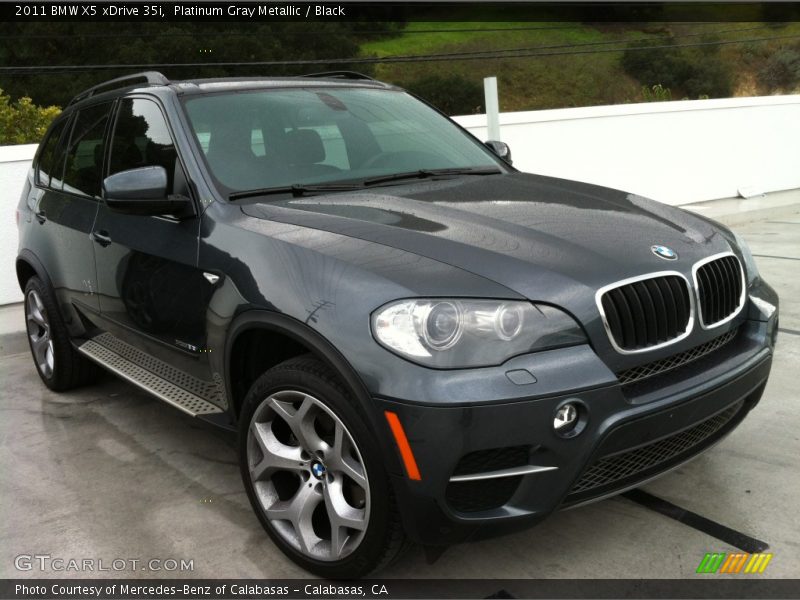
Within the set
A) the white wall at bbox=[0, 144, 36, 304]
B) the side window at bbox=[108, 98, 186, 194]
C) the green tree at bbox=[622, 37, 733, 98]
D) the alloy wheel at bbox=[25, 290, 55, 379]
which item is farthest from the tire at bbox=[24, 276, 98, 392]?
the green tree at bbox=[622, 37, 733, 98]

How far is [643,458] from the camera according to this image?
2.69 meters

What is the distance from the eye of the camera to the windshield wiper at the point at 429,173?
12.0 feet

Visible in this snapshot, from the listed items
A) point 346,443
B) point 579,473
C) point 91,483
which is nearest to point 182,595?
point 346,443

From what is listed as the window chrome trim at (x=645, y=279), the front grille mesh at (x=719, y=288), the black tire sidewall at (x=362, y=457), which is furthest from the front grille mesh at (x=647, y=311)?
the black tire sidewall at (x=362, y=457)

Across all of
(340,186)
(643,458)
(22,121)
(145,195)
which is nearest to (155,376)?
(145,195)

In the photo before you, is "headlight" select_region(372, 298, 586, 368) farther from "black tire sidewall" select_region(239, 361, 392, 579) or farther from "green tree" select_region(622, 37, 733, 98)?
"green tree" select_region(622, 37, 733, 98)

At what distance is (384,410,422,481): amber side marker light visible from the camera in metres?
2.38

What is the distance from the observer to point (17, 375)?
5602 mm

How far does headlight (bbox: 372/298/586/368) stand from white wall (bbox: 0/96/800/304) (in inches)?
320

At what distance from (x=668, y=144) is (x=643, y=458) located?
10.4 metres

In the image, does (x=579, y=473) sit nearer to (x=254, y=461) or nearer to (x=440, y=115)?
(x=254, y=461)

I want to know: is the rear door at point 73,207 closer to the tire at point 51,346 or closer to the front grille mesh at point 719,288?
the tire at point 51,346

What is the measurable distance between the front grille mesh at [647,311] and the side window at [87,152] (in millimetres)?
2800

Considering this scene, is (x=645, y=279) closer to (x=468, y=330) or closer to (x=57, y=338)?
(x=468, y=330)
